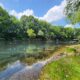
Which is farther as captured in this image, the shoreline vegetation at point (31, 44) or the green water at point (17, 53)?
the green water at point (17, 53)

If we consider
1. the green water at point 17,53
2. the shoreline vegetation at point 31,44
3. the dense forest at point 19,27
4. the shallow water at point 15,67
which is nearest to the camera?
the shallow water at point 15,67

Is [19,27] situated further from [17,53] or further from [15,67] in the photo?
[15,67]

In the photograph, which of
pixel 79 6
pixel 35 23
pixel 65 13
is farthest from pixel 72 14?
pixel 35 23

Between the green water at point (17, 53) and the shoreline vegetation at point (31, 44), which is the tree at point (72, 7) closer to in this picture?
the shoreline vegetation at point (31, 44)

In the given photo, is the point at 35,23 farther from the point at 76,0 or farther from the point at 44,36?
the point at 76,0

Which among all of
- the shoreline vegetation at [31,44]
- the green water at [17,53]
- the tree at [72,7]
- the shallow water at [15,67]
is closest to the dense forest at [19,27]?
the shoreline vegetation at [31,44]

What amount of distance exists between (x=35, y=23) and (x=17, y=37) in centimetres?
4763

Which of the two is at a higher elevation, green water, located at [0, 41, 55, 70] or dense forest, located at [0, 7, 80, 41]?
dense forest, located at [0, 7, 80, 41]

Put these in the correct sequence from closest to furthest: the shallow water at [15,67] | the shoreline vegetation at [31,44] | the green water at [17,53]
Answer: the shallow water at [15,67]
the shoreline vegetation at [31,44]
the green water at [17,53]

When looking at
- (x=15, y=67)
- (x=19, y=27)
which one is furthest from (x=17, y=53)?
(x=19, y=27)

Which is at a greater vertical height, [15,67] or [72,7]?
[72,7]

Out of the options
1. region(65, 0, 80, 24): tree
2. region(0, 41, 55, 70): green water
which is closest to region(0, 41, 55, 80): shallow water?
region(0, 41, 55, 70): green water

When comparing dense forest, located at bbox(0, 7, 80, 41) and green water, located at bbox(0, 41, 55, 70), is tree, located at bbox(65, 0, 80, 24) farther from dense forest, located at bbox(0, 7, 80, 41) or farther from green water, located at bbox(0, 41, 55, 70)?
dense forest, located at bbox(0, 7, 80, 41)

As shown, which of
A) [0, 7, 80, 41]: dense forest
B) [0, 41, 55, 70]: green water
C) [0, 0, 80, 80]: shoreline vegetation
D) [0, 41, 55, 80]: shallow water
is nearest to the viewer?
[0, 41, 55, 80]: shallow water
